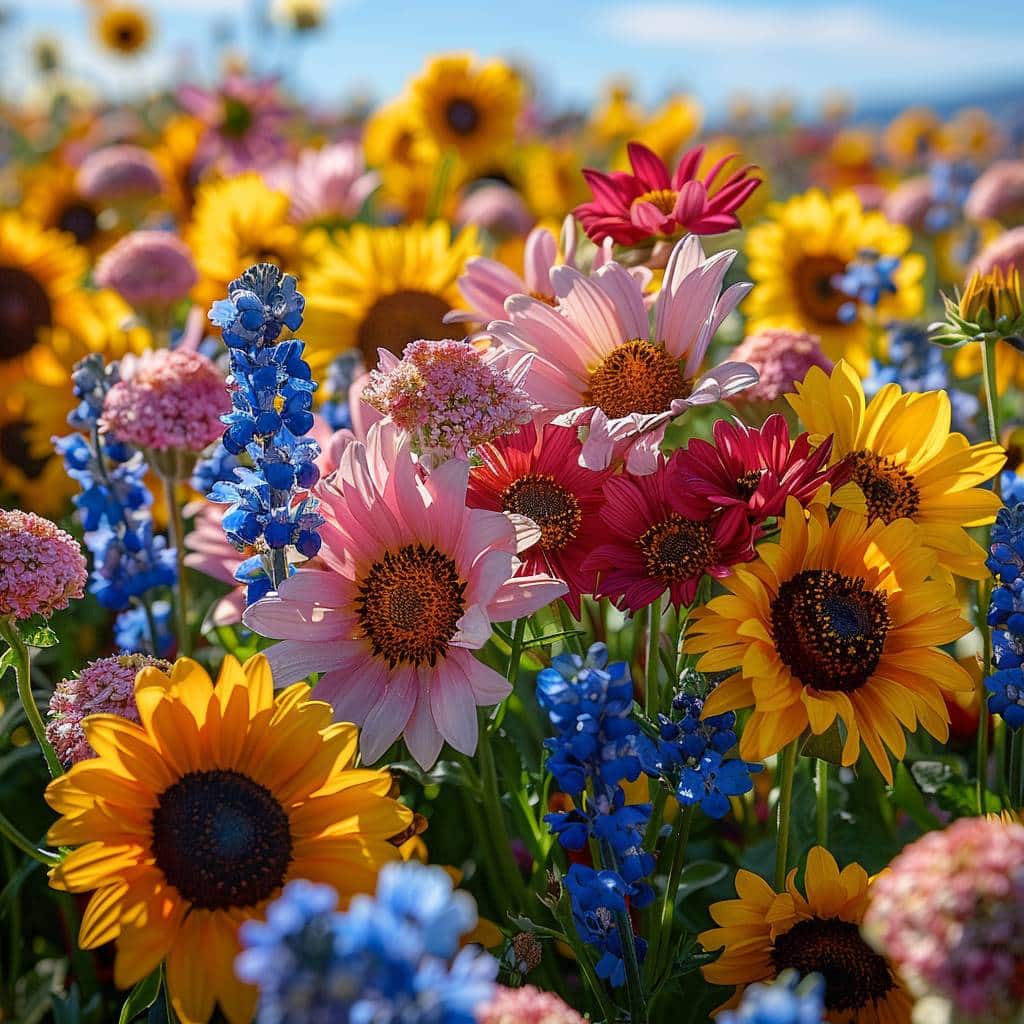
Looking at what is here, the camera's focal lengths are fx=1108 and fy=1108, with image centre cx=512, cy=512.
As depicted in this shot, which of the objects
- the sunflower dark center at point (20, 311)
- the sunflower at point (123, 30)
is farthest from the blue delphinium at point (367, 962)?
the sunflower at point (123, 30)

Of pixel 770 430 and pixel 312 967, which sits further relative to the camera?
pixel 770 430

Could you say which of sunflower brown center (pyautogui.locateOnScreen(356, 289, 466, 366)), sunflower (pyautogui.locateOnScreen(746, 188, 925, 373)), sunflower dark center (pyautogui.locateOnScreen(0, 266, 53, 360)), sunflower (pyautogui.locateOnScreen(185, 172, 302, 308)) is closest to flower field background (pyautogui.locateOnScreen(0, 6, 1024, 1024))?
sunflower brown center (pyautogui.locateOnScreen(356, 289, 466, 366))

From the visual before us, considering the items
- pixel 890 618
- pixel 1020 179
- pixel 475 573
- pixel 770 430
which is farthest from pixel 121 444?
pixel 1020 179

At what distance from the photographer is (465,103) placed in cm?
330

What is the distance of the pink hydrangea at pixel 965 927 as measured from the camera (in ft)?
1.89

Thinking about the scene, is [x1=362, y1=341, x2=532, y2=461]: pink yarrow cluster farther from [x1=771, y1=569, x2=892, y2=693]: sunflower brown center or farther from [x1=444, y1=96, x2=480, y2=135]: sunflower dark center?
[x1=444, y1=96, x2=480, y2=135]: sunflower dark center

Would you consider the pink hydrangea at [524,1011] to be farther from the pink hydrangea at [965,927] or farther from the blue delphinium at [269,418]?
the blue delphinium at [269,418]

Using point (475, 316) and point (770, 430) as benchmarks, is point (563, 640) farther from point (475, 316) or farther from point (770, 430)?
point (475, 316)

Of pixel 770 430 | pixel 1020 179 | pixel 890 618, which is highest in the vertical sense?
pixel 1020 179

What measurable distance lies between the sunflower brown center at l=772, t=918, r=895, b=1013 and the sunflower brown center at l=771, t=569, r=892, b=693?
7.9 inches

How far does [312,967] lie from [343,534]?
54 centimetres

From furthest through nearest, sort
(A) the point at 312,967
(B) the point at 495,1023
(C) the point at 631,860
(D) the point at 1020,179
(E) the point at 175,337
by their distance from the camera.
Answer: (D) the point at 1020,179 < (E) the point at 175,337 < (C) the point at 631,860 < (B) the point at 495,1023 < (A) the point at 312,967

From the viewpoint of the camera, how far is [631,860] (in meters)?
0.89

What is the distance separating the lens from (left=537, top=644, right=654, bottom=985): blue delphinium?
792mm
